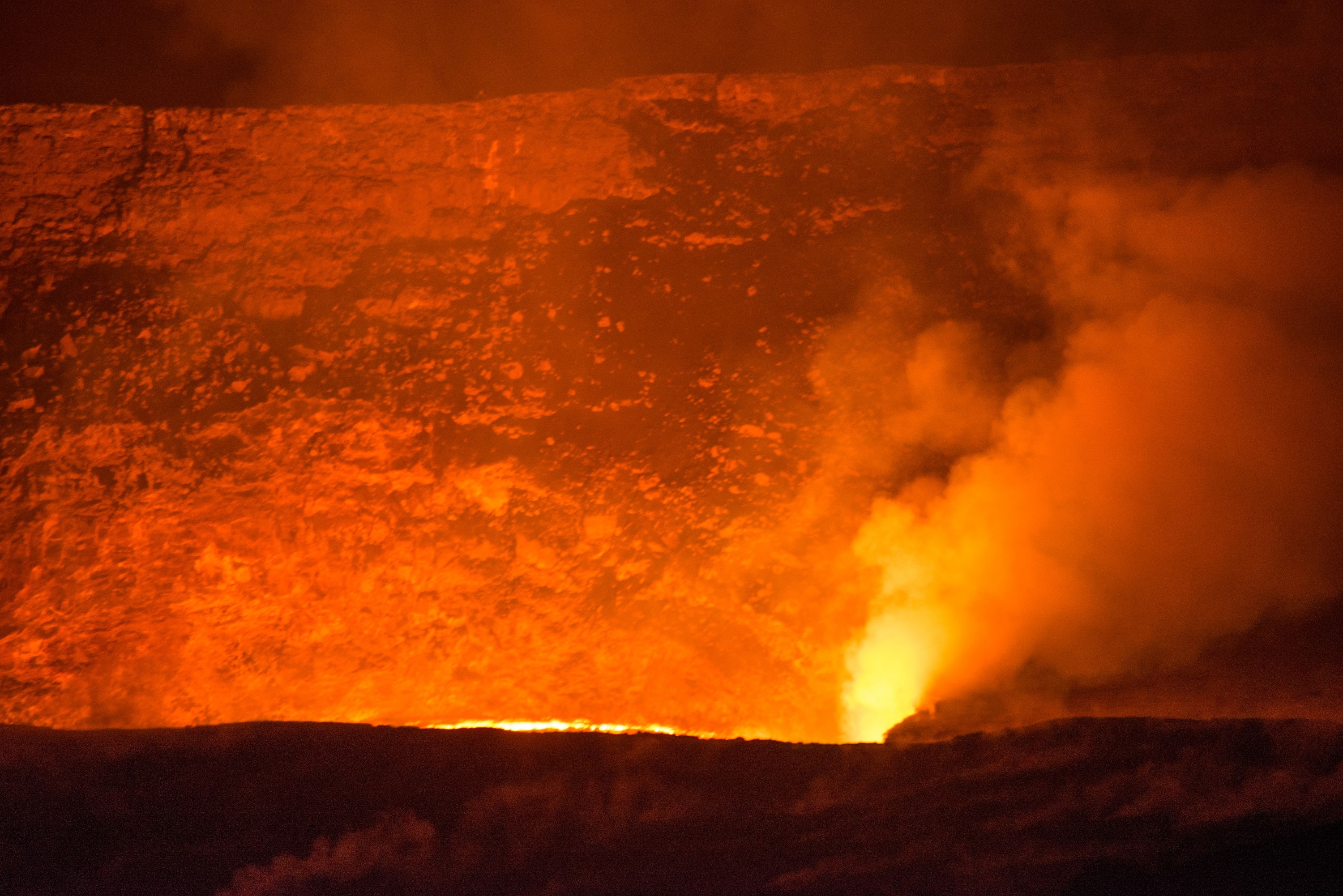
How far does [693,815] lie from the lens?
329 centimetres

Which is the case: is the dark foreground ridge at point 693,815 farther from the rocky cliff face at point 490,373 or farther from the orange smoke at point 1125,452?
the orange smoke at point 1125,452

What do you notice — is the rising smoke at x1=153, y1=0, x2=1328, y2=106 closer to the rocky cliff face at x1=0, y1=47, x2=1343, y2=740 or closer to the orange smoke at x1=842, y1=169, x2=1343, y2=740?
the rocky cliff face at x1=0, y1=47, x2=1343, y2=740

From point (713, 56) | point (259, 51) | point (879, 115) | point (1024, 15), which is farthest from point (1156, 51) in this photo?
point (259, 51)

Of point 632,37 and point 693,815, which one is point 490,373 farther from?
point 693,815

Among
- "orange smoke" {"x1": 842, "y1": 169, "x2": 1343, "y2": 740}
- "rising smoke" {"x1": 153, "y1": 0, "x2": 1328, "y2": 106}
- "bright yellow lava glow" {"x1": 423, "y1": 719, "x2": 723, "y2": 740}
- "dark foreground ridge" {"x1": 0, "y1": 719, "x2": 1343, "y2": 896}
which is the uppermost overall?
"rising smoke" {"x1": 153, "y1": 0, "x2": 1328, "y2": 106}

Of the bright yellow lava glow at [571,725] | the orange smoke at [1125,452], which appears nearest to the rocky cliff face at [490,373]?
the bright yellow lava glow at [571,725]

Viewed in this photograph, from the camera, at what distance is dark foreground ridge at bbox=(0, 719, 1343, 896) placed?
9.57ft

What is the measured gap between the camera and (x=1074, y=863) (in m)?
2.92

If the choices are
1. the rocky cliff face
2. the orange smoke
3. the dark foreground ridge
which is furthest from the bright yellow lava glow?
the dark foreground ridge

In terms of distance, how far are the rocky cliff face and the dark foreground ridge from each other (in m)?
1.30

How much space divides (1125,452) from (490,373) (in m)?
3.27

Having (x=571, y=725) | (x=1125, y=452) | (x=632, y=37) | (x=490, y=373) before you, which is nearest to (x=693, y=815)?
(x=571, y=725)

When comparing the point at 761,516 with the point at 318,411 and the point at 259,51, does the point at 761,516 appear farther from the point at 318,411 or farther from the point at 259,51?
the point at 259,51

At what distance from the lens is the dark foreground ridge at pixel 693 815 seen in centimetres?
292
